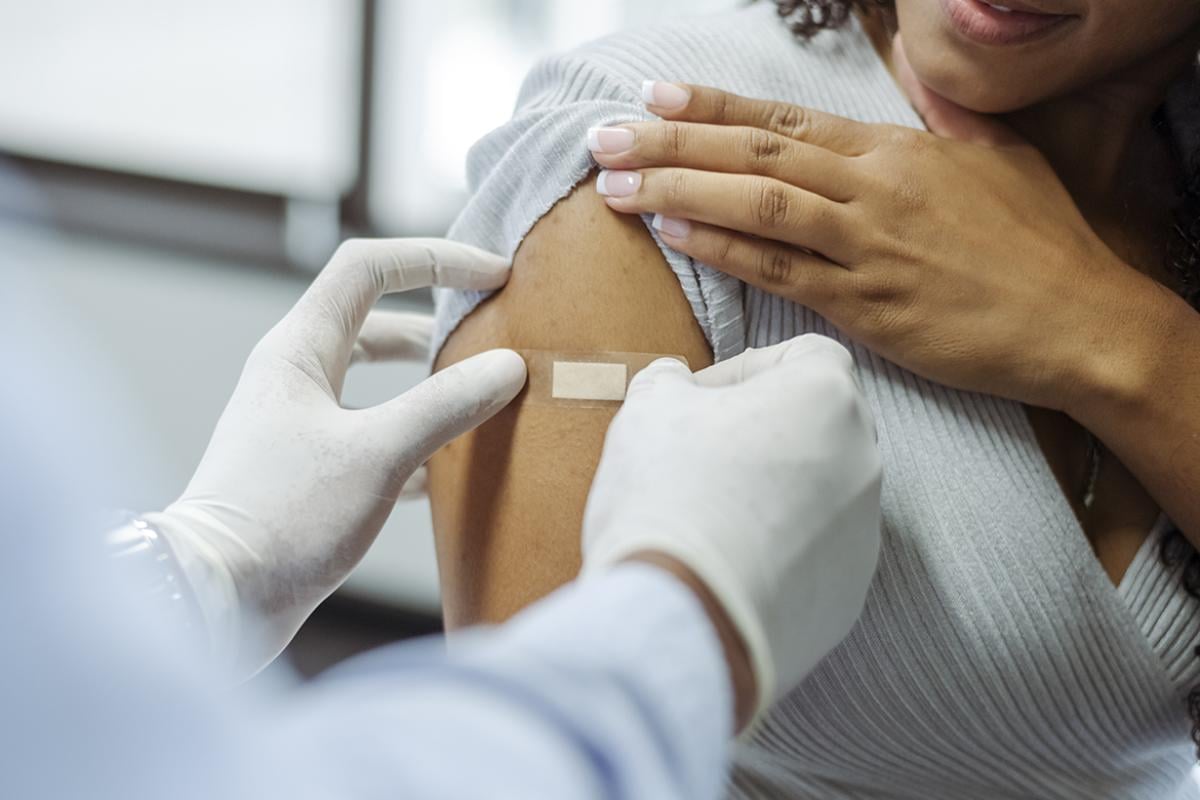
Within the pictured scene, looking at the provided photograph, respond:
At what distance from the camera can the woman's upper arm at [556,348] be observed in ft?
3.09

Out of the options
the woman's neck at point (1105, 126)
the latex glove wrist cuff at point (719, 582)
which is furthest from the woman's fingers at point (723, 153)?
the latex glove wrist cuff at point (719, 582)

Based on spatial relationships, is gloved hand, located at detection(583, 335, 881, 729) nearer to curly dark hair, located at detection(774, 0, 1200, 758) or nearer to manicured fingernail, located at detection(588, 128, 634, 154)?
manicured fingernail, located at detection(588, 128, 634, 154)

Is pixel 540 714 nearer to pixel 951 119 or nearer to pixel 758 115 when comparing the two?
pixel 758 115

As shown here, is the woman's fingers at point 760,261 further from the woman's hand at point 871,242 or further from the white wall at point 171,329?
the white wall at point 171,329

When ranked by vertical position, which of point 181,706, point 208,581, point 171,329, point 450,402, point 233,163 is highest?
point 181,706

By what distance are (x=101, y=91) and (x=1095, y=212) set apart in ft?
8.86

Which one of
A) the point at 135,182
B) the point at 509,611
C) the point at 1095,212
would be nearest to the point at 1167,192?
the point at 1095,212

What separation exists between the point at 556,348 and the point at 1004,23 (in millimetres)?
500

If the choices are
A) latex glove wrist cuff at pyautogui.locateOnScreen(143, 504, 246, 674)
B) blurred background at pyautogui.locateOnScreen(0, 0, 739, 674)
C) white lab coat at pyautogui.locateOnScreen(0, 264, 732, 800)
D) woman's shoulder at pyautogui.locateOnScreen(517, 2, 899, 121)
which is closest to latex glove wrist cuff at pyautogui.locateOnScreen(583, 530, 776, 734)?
white lab coat at pyautogui.locateOnScreen(0, 264, 732, 800)

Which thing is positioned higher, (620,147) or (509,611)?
(620,147)

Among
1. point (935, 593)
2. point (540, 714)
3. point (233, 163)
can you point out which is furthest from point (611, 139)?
point (233, 163)

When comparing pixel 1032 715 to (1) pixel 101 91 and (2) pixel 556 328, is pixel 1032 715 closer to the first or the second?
(2) pixel 556 328

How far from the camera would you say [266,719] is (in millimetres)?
512

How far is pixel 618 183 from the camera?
934 mm
